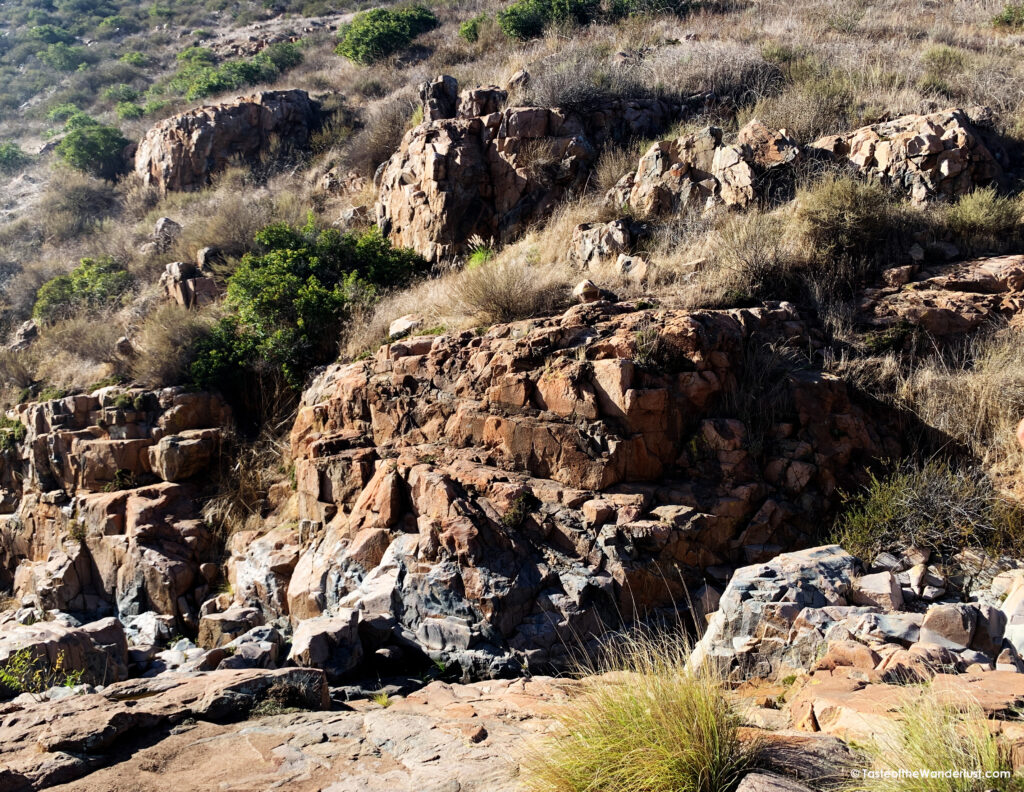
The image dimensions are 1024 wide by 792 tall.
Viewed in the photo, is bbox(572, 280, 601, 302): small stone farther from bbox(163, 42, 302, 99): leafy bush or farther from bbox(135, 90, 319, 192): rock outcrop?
bbox(163, 42, 302, 99): leafy bush

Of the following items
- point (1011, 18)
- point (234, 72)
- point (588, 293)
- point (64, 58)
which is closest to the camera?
point (588, 293)

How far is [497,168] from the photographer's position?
1088 cm

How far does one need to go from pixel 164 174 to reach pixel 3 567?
10957 millimetres

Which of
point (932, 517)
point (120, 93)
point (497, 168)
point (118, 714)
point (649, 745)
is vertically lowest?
point (932, 517)

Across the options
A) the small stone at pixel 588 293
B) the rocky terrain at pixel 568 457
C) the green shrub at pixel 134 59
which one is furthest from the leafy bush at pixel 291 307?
the green shrub at pixel 134 59

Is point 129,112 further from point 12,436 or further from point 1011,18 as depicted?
point 1011,18

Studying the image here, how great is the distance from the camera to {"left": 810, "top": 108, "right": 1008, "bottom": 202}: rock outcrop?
852 centimetres

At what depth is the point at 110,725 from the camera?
357 cm

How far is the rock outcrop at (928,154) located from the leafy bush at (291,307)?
6.46 meters

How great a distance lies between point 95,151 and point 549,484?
18425mm

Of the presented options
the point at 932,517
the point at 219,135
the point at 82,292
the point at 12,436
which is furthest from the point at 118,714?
the point at 219,135

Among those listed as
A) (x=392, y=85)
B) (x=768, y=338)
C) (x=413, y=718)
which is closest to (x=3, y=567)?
(x=413, y=718)

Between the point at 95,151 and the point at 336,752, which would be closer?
the point at 336,752

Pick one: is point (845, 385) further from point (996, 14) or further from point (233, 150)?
point (233, 150)
